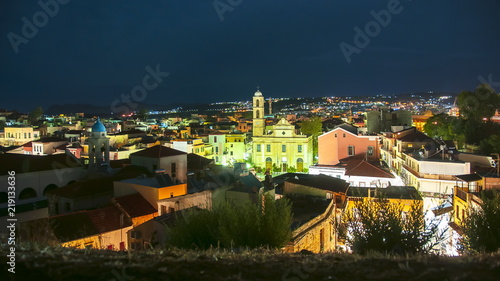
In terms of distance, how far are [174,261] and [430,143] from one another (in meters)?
26.7

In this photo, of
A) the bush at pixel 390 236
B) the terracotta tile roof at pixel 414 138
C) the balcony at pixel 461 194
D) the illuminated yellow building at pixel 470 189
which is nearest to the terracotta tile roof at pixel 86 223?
the bush at pixel 390 236

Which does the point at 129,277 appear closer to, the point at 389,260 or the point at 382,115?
the point at 389,260

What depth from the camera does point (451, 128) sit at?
1521 inches

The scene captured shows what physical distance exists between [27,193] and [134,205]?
8505mm

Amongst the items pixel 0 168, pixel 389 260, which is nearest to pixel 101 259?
pixel 389 260

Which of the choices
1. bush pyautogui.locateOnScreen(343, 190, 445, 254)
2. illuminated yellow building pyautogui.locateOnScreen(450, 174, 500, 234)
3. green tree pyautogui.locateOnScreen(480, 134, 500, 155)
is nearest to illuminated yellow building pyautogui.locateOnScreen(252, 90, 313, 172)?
green tree pyautogui.locateOnScreen(480, 134, 500, 155)

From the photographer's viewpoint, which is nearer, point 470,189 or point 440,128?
point 470,189

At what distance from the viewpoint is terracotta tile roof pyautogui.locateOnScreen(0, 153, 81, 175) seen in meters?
19.8

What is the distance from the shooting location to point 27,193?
65.7ft

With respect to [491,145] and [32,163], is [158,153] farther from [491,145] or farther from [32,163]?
[491,145]

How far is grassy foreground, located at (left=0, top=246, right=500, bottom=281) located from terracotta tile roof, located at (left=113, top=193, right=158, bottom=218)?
8.23m

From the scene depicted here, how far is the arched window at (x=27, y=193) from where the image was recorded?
1967cm

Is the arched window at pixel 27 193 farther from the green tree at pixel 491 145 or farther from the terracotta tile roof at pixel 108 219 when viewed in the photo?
the green tree at pixel 491 145

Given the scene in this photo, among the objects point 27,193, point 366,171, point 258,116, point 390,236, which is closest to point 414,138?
point 366,171
